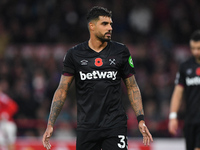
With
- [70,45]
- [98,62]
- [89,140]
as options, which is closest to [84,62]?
[98,62]

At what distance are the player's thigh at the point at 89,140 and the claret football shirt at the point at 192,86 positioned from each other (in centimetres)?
222

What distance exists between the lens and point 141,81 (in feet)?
42.4

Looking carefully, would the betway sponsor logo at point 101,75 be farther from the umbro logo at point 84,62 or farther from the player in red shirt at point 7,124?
the player in red shirt at point 7,124

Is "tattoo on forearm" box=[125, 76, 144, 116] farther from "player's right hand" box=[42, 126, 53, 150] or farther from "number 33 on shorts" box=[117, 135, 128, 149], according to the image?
"player's right hand" box=[42, 126, 53, 150]

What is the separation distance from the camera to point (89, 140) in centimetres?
471

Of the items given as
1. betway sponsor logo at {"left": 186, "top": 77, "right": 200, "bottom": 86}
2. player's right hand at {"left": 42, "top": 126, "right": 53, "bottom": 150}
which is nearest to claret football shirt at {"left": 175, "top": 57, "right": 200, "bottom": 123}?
betway sponsor logo at {"left": 186, "top": 77, "right": 200, "bottom": 86}

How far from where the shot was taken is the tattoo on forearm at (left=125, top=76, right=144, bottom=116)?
15.7 feet

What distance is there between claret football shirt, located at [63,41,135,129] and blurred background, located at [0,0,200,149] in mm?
6454

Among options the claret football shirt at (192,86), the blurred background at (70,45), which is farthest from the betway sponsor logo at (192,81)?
the blurred background at (70,45)

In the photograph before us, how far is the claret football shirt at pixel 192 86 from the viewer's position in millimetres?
6473

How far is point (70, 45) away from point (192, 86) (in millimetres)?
8081

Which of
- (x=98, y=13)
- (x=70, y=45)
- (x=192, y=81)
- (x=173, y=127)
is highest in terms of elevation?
(x=70, y=45)

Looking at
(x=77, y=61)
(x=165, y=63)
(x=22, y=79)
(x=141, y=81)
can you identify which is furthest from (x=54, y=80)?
(x=77, y=61)

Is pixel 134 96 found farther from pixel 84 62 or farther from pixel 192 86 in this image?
pixel 192 86
